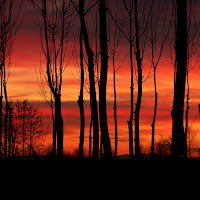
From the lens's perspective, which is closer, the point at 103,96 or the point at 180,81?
the point at 180,81

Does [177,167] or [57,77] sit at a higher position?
[57,77]

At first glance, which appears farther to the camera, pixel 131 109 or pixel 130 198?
pixel 131 109

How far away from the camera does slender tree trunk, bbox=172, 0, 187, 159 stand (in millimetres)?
9172

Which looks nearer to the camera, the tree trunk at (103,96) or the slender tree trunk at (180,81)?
the slender tree trunk at (180,81)

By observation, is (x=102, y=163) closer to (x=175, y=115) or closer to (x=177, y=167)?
(x=177, y=167)

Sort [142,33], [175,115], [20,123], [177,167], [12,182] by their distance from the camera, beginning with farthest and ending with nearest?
1. [20,123]
2. [142,33]
3. [175,115]
4. [177,167]
5. [12,182]

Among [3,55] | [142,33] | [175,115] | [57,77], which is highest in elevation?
[142,33]

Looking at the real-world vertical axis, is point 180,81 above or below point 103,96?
above

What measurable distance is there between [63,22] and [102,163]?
10057 millimetres

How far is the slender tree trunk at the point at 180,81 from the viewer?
9172mm

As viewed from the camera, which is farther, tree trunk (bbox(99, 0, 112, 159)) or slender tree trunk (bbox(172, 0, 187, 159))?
tree trunk (bbox(99, 0, 112, 159))

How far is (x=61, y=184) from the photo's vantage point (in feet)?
19.9

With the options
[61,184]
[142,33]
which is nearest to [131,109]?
[142,33]

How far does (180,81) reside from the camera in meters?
9.16
